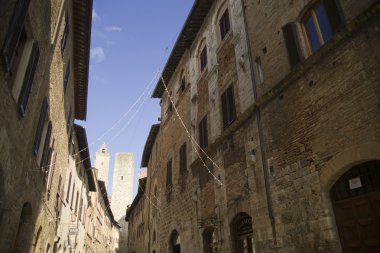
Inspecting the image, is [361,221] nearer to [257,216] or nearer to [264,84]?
[257,216]

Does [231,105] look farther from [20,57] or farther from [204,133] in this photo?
[20,57]

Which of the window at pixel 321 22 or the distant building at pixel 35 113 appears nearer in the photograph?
the distant building at pixel 35 113

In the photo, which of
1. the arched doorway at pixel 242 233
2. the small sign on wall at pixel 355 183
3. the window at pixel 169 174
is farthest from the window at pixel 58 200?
the small sign on wall at pixel 355 183

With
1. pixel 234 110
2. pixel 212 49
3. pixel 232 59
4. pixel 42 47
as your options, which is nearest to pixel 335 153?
pixel 234 110

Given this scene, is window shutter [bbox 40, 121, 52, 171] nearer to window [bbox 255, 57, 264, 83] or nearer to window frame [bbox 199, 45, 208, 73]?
window [bbox 255, 57, 264, 83]

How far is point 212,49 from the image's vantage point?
13.0m

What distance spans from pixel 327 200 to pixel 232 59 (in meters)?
6.44

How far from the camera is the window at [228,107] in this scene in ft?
34.1

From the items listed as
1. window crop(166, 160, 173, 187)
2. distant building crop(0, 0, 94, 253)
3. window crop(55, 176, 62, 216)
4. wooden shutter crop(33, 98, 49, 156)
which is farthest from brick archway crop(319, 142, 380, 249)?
window crop(166, 160, 173, 187)

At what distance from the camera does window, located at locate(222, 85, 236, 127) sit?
10.4 m

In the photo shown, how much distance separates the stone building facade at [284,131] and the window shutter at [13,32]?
18.8 ft

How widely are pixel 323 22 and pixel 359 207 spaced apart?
413 cm

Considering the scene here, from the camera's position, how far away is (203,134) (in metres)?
12.7

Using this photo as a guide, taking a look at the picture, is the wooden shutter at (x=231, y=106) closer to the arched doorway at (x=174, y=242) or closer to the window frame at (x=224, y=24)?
the window frame at (x=224, y=24)
